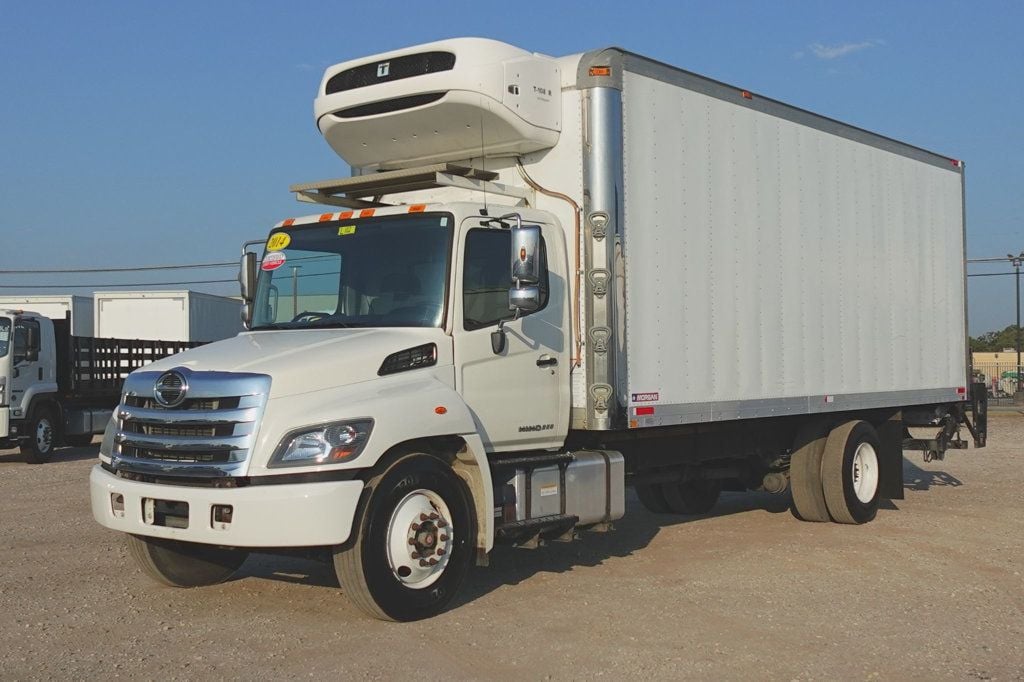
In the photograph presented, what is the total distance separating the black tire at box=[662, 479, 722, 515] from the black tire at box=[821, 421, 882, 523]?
51.0 inches

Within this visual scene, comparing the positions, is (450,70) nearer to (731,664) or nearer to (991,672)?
(731,664)

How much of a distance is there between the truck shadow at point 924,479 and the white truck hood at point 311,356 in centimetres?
947

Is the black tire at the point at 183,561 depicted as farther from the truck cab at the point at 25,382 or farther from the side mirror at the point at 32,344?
the side mirror at the point at 32,344

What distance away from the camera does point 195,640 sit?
677cm

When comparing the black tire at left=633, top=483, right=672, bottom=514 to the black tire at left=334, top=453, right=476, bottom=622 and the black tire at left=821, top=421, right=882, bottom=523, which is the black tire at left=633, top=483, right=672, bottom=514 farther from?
the black tire at left=334, top=453, right=476, bottom=622

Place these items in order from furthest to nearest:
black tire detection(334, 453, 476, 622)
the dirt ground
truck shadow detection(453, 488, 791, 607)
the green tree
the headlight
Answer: the green tree, truck shadow detection(453, 488, 791, 607), black tire detection(334, 453, 476, 622), the headlight, the dirt ground

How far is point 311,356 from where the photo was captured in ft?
22.9

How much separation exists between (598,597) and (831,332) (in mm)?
4203

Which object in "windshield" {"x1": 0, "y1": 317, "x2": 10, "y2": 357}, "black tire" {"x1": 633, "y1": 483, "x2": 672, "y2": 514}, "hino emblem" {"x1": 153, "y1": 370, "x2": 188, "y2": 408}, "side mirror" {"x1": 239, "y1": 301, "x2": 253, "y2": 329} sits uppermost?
"windshield" {"x1": 0, "y1": 317, "x2": 10, "y2": 357}

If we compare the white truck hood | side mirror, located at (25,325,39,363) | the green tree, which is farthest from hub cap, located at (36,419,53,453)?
the green tree

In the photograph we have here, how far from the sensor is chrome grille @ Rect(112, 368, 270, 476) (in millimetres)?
6641

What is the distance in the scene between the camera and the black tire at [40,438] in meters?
20.0

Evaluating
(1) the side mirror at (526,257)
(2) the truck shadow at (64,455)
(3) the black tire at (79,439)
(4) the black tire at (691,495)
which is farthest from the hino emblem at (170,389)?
(3) the black tire at (79,439)

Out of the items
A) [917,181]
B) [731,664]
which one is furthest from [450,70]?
[917,181]
